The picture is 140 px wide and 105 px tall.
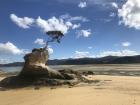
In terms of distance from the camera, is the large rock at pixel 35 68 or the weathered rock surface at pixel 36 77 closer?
the weathered rock surface at pixel 36 77

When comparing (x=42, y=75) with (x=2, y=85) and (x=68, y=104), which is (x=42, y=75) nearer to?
(x=2, y=85)

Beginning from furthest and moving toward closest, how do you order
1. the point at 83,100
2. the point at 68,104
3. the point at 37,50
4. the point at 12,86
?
1. the point at 37,50
2. the point at 12,86
3. the point at 83,100
4. the point at 68,104

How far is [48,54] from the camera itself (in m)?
28.2

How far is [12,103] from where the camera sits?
53.5ft

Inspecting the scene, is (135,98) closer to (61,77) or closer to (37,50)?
(61,77)

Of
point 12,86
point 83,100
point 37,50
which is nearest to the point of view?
point 83,100

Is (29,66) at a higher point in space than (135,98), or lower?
higher

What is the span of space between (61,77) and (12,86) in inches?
165

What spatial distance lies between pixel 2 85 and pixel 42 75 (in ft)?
11.0

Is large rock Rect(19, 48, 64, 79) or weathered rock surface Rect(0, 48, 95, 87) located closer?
weathered rock surface Rect(0, 48, 95, 87)

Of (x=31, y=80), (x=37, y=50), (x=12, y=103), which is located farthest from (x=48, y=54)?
(x=12, y=103)

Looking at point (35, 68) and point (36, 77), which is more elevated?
point (35, 68)

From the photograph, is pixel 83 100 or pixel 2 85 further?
pixel 2 85

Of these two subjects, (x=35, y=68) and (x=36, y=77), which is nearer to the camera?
(x=35, y=68)
